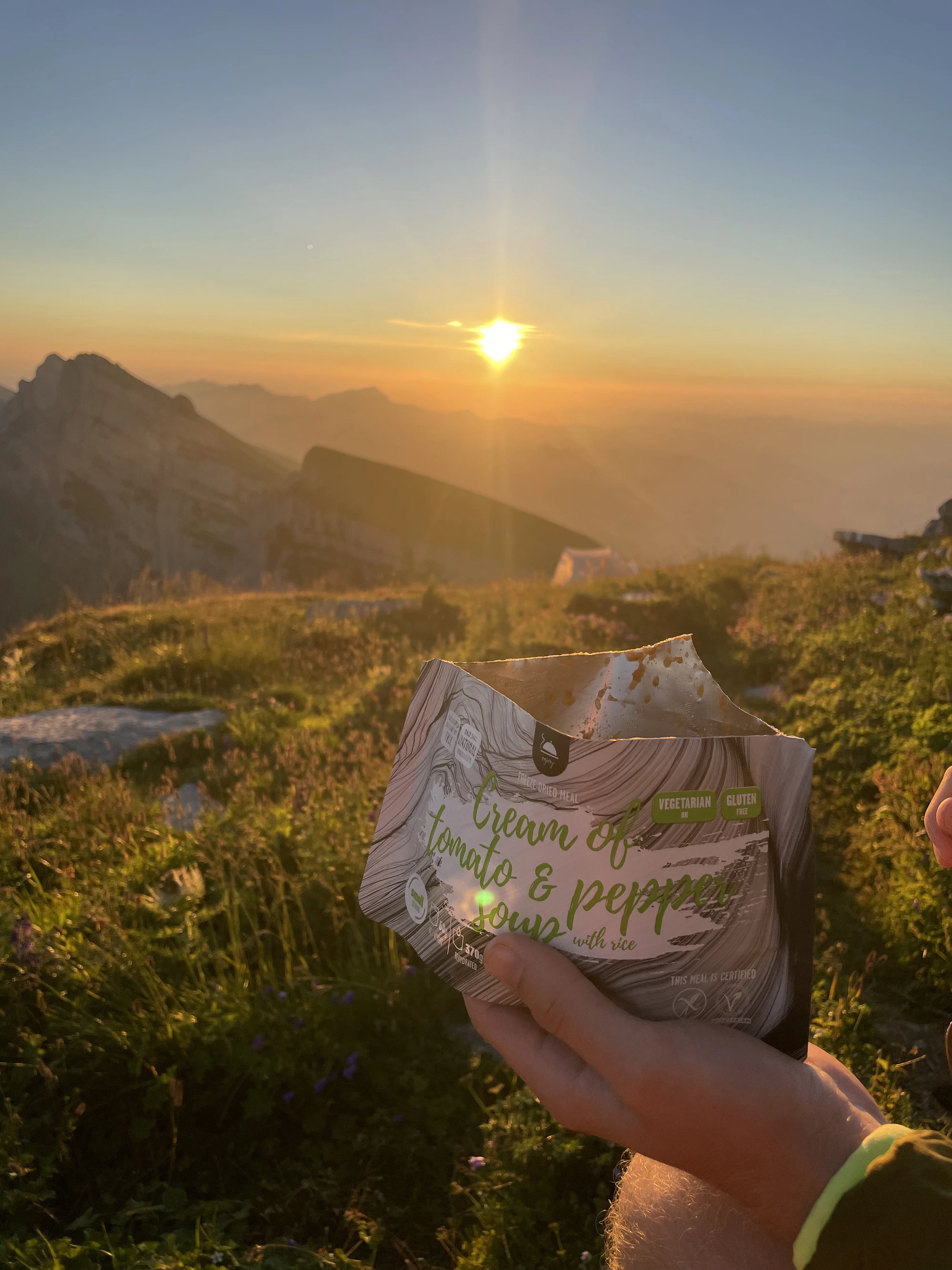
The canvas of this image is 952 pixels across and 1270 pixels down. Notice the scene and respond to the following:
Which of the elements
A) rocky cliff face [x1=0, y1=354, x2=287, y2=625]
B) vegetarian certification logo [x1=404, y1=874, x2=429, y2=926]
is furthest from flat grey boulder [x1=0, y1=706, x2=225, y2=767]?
rocky cliff face [x1=0, y1=354, x2=287, y2=625]

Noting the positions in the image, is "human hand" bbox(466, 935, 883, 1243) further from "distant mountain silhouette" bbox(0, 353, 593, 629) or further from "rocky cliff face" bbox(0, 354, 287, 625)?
"rocky cliff face" bbox(0, 354, 287, 625)

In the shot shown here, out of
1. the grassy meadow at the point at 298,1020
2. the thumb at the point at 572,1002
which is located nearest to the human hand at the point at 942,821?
the thumb at the point at 572,1002

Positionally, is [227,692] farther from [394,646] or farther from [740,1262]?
[740,1262]

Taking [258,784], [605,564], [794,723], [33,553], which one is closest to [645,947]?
[258,784]

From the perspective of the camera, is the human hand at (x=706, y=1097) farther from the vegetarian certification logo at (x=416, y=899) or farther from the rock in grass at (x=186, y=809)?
the rock in grass at (x=186, y=809)

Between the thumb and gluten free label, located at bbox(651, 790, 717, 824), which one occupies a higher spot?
gluten free label, located at bbox(651, 790, 717, 824)

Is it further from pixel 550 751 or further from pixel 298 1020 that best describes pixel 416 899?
pixel 298 1020
